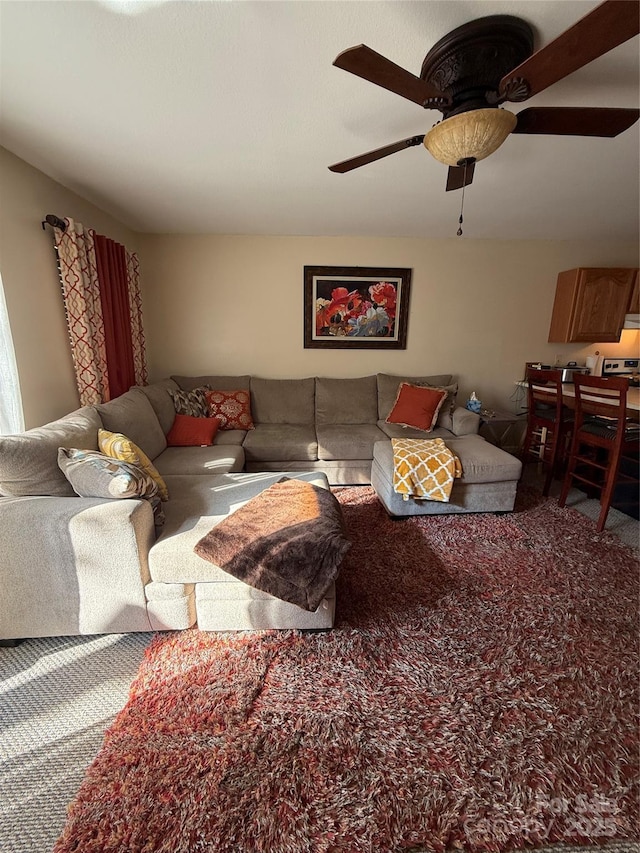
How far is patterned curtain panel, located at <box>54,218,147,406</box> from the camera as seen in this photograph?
2.21 meters

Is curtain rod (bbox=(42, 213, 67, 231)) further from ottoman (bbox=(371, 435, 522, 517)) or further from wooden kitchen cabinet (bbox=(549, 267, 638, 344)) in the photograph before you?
wooden kitchen cabinet (bbox=(549, 267, 638, 344))

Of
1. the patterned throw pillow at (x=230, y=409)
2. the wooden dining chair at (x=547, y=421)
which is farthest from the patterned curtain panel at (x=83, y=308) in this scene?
the wooden dining chair at (x=547, y=421)

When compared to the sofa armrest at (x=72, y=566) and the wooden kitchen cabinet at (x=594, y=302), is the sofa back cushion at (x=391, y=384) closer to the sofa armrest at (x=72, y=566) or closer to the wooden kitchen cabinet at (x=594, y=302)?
the wooden kitchen cabinet at (x=594, y=302)

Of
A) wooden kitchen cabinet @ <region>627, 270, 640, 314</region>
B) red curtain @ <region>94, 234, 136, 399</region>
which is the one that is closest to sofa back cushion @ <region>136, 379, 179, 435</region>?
red curtain @ <region>94, 234, 136, 399</region>

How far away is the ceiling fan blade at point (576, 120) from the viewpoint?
4.09 feet

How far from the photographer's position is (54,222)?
2.07 metres

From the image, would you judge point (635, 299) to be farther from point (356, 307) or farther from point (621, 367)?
point (356, 307)

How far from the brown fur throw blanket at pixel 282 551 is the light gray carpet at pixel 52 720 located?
59 cm

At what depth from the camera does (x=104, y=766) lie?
1.06 m

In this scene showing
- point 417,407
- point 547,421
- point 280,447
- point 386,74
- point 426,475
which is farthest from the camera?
point 417,407

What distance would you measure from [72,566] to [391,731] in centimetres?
138

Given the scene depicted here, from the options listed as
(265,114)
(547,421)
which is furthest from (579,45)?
(547,421)

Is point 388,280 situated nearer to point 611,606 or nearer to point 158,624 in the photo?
point 611,606

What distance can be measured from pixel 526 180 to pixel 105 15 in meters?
2.36
